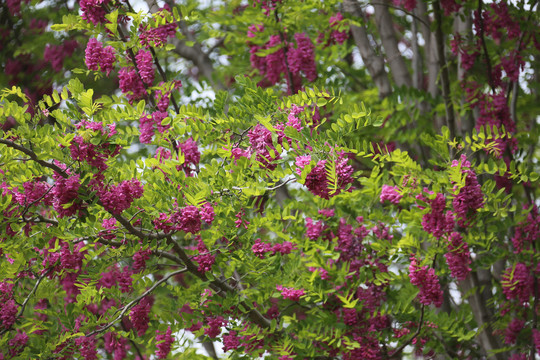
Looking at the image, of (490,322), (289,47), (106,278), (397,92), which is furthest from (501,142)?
(106,278)

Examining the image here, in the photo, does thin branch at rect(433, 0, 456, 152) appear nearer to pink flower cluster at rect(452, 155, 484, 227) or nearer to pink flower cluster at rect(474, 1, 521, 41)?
pink flower cluster at rect(474, 1, 521, 41)

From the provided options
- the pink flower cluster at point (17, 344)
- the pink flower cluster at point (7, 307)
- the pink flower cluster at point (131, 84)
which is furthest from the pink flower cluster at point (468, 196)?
the pink flower cluster at point (17, 344)

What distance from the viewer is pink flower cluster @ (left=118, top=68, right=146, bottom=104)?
3.61 metres

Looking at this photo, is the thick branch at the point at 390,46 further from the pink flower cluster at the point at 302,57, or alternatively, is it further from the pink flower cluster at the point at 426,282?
the pink flower cluster at the point at 426,282

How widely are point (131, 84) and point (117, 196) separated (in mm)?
981

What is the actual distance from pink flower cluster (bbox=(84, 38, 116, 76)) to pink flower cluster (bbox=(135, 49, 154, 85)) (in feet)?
0.50

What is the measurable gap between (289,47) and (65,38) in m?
2.53

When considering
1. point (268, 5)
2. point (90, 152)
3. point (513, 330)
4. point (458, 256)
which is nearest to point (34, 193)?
point (90, 152)

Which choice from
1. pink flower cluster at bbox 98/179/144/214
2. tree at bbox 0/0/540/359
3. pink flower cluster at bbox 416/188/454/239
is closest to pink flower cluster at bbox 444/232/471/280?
tree at bbox 0/0/540/359

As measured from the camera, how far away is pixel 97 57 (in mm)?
3338

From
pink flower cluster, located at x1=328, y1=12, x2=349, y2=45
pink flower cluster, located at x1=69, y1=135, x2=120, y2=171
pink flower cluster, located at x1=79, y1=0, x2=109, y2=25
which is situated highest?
pink flower cluster, located at x1=79, y1=0, x2=109, y2=25

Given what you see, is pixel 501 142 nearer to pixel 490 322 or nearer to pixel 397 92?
pixel 397 92

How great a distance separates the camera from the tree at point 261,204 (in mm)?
2973

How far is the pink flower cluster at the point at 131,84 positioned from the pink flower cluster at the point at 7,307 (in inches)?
51.5
